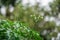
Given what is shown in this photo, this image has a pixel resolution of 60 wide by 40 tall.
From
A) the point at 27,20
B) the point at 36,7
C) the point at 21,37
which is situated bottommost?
the point at 21,37

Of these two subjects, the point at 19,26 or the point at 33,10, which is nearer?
the point at 19,26

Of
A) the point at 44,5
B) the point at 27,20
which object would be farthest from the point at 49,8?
the point at 27,20

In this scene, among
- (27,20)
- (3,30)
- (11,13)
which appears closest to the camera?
(3,30)

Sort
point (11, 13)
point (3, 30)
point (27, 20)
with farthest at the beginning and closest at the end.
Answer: point (11, 13) < point (27, 20) < point (3, 30)

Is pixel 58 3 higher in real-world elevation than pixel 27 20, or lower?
higher

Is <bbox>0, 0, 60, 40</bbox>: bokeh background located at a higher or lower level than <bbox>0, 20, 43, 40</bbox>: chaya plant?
higher

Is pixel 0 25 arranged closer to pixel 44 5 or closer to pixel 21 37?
pixel 21 37

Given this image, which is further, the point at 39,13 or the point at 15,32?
the point at 39,13

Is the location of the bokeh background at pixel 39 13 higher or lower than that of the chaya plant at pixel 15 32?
higher

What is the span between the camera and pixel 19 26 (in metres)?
3.07

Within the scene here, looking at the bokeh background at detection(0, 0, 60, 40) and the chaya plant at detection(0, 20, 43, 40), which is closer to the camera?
the chaya plant at detection(0, 20, 43, 40)

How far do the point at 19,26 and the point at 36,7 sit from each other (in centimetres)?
269

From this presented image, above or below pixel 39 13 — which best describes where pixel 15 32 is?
below

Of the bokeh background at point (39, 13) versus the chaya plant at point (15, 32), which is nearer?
the chaya plant at point (15, 32)
